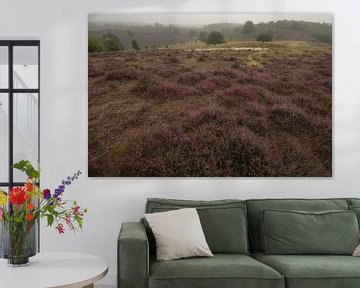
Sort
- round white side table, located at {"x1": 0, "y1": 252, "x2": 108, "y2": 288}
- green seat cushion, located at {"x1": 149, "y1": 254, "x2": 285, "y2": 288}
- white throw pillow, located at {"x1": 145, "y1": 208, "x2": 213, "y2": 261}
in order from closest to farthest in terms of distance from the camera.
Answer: round white side table, located at {"x1": 0, "y1": 252, "x2": 108, "y2": 288} < green seat cushion, located at {"x1": 149, "y1": 254, "x2": 285, "y2": 288} < white throw pillow, located at {"x1": 145, "y1": 208, "x2": 213, "y2": 261}

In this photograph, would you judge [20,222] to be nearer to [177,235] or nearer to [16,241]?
[16,241]

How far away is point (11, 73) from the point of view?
4.90 meters

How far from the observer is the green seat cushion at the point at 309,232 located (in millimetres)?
4281

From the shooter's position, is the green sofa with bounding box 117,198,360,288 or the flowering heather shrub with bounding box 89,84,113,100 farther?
the flowering heather shrub with bounding box 89,84,113,100

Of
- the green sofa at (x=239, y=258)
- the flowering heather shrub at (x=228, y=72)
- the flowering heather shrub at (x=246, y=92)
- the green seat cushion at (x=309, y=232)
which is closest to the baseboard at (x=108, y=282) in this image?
the green sofa at (x=239, y=258)

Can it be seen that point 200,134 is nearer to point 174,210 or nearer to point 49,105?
point 174,210

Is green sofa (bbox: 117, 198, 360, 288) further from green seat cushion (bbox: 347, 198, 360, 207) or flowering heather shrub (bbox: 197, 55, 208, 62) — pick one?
flowering heather shrub (bbox: 197, 55, 208, 62)

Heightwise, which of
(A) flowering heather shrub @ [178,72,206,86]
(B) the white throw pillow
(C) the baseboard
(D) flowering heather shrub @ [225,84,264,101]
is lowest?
(C) the baseboard

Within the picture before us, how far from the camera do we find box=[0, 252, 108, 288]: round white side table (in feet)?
10.2

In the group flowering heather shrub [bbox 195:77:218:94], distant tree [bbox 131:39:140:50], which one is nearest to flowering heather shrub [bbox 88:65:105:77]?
distant tree [bbox 131:39:140:50]

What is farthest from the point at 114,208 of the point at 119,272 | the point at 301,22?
the point at 301,22

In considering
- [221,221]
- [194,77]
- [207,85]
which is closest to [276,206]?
[221,221]

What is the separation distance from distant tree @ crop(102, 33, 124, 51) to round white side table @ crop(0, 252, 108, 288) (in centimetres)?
186

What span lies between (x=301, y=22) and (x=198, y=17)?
34.5 inches
